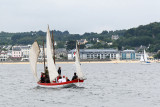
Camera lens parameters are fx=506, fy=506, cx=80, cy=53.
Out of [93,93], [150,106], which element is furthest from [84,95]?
[150,106]

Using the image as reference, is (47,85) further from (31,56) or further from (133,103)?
(133,103)

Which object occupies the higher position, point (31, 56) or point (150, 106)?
point (31, 56)

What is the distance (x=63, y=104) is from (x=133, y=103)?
20.6 ft

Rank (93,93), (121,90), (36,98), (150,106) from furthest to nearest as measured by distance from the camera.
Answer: (121,90) < (93,93) < (36,98) < (150,106)

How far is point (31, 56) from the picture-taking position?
6116 cm

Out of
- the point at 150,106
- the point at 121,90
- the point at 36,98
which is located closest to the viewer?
the point at 150,106

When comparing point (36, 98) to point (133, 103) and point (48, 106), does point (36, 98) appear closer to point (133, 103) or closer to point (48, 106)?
point (48, 106)

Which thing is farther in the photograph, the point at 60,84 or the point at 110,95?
the point at 60,84

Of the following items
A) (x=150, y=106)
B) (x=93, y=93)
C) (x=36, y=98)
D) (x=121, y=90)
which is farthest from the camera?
(x=121, y=90)

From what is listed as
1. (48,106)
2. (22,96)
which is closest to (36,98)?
(22,96)

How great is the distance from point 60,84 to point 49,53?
4.03m

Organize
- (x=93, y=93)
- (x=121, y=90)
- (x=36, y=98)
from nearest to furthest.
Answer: (x=36, y=98) < (x=93, y=93) < (x=121, y=90)

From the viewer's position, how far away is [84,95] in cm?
5178

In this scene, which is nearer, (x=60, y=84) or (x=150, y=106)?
(x=150, y=106)
